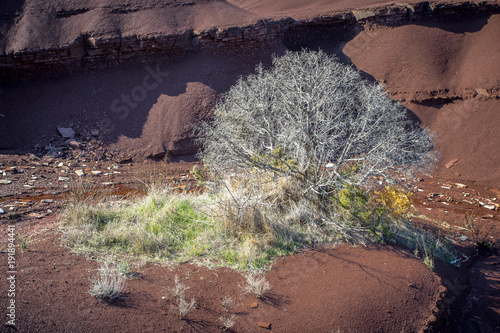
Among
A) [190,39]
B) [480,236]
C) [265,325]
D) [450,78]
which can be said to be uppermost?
[190,39]

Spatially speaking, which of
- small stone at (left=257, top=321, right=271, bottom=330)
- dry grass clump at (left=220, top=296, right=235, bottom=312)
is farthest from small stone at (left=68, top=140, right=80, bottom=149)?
small stone at (left=257, top=321, right=271, bottom=330)

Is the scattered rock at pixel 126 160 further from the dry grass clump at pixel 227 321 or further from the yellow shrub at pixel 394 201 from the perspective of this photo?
the dry grass clump at pixel 227 321

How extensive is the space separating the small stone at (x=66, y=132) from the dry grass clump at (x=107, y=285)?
905cm

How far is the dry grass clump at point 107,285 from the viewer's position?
353 centimetres

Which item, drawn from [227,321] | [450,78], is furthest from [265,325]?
[450,78]

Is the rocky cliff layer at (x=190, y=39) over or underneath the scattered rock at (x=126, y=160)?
over

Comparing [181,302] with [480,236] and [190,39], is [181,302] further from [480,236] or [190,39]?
[190,39]

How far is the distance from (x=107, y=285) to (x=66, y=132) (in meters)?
9.76

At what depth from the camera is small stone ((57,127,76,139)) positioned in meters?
11.7

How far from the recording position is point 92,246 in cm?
470

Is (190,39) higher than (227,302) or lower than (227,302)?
higher

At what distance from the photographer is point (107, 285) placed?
356cm

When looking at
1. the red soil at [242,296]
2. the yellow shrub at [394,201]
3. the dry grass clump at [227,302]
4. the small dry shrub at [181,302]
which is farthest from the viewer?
the yellow shrub at [394,201]

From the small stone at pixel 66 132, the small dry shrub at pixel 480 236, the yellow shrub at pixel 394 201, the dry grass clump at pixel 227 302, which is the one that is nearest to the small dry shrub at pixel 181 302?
the dry grass clump at pixel 227 302
